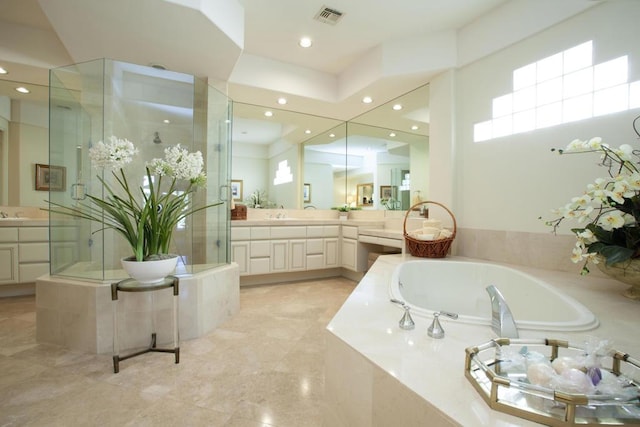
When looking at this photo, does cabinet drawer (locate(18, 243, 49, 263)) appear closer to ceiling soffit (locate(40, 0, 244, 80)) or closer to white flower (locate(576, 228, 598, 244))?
ceiling soffit (locate(40, 0, 244, 80))

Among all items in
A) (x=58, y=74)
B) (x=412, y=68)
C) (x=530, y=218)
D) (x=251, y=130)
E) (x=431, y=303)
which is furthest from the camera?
(x=251, y=130)

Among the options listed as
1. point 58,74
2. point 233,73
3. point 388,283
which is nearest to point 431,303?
point 388,283

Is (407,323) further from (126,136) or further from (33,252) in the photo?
(33,252)

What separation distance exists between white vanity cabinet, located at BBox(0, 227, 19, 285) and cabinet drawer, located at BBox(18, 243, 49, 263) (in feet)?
0.14

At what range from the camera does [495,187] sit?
238 cm

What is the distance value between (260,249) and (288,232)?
Answer: 0.40 m

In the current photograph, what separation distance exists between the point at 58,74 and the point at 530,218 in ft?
13.2

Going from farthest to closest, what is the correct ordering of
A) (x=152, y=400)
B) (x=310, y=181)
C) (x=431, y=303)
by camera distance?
(x=310, y=181), (x=431, y=303), (x=152, y=400)

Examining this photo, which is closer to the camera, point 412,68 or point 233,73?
point 412,68

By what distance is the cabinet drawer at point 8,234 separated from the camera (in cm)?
276

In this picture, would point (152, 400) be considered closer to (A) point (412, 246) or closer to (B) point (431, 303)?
(B) point (431, 303)

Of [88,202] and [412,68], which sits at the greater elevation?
[412,68]

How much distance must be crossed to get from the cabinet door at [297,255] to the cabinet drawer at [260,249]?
29 centimetres

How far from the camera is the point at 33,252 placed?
2.88m
